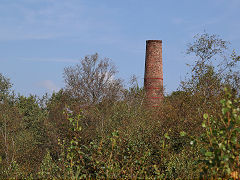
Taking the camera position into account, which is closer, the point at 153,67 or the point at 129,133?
the point at 129,133

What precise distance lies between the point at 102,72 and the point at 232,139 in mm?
25540

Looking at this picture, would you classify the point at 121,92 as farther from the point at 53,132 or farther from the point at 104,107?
the point at 53,132

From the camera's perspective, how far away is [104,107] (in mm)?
24625

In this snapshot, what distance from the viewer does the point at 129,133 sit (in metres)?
12.6

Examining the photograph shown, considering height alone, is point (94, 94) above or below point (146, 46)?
below

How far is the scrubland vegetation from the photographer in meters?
4.53

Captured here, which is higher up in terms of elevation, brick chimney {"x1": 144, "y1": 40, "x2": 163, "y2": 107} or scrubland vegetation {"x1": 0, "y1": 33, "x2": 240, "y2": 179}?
brick chimney {"x1": 144, "y1": 40, "x2": 163, "y2": 107}

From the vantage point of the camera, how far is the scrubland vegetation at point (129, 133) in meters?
4.53

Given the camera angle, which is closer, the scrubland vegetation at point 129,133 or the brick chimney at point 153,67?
the scrubland vegetation at point 129,133

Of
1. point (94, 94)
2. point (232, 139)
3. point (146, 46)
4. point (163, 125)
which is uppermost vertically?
point (146, 46)

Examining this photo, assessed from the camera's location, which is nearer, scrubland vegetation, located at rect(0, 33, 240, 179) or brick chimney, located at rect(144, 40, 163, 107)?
scrubland vegetation, located at rect(0, 33, 240, 179)

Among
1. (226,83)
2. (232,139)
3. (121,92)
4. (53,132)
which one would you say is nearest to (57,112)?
(53,132)

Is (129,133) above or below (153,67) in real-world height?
below

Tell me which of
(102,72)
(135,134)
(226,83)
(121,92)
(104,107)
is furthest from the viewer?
(102,72)
